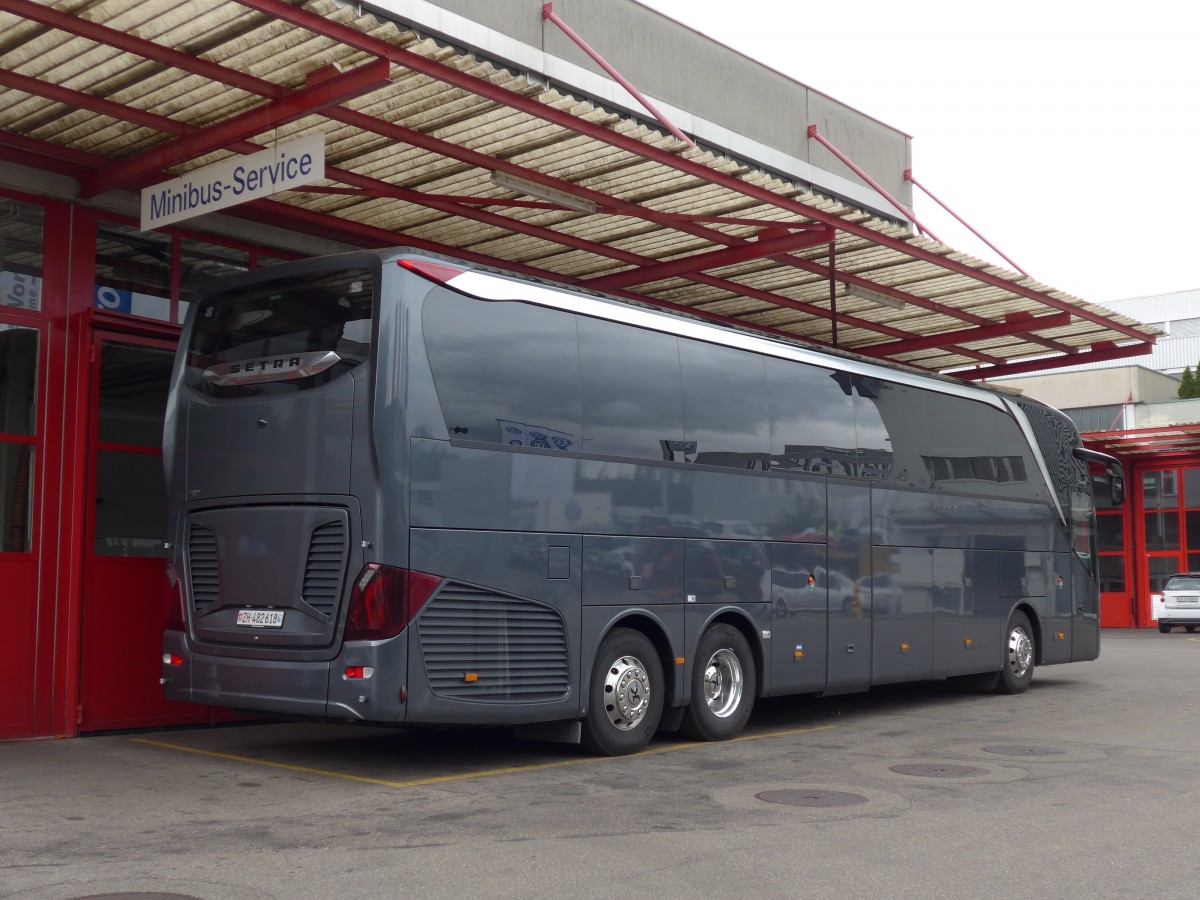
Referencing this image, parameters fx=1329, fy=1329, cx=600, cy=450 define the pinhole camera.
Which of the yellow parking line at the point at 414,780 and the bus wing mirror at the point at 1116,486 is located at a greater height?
the bus wing mirror at the point at 1116,486

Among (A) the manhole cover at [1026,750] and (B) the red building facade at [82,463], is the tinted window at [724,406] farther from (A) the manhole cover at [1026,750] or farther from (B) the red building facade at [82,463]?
(B) the red building facade at [82,463]

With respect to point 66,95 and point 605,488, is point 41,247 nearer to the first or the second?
point 66,95

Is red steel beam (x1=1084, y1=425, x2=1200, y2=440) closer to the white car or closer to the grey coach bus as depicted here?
the white car

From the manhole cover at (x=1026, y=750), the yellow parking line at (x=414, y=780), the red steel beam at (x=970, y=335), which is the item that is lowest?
the manhole cover at (x=1026, y=750)

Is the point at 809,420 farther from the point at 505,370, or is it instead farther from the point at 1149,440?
the point at 1149,440

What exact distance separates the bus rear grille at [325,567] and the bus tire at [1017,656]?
391 inches

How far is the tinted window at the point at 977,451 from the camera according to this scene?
48.9 ft

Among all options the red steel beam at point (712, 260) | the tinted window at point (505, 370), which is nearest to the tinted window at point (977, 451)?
the red steel beam at point (712, 260)

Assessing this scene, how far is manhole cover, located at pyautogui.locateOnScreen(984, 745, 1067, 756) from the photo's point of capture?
10656 mm

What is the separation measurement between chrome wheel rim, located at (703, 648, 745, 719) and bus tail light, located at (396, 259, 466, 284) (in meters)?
4.24

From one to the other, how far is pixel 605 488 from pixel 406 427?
2.03 m

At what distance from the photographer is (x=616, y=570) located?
10.4 m

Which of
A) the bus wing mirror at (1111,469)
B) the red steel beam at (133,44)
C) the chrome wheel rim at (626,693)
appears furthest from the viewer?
the bus wing mirror at (1111,469)

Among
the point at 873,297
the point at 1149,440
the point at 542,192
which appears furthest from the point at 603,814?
the point at 1149,440
